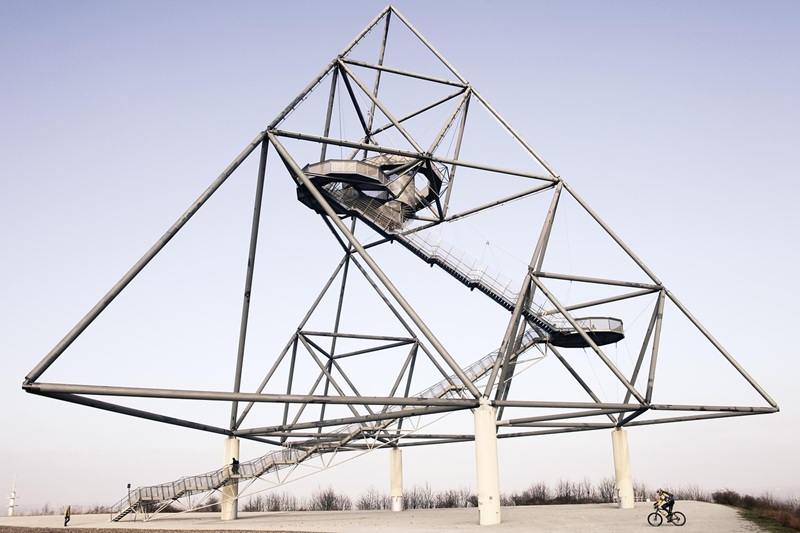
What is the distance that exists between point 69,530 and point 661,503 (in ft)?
70.9

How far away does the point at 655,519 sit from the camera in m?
26.8

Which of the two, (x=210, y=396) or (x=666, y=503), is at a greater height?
(x=210, y=396)

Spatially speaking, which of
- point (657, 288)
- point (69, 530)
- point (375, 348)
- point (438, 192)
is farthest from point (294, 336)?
point (657, 288)

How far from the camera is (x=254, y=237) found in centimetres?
3206

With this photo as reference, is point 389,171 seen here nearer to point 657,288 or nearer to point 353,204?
point 353,204

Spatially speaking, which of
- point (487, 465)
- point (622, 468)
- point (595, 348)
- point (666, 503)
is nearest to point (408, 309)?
point (487, 465)

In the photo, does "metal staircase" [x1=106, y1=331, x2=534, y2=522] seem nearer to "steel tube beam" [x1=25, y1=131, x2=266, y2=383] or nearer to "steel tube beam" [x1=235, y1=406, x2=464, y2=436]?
"steel tube beam" [x1=235, y1=406, x2=464, y2=436]

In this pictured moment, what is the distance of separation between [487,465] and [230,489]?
14.7m

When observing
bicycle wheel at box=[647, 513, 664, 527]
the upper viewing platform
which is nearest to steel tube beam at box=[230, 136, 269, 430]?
the upper viewing platform

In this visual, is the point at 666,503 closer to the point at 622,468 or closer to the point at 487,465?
the point at 487,465

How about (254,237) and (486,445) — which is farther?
(254,237)

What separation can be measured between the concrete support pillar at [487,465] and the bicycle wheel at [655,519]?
5620 millimetres

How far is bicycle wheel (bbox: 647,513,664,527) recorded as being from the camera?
2643 centimetres

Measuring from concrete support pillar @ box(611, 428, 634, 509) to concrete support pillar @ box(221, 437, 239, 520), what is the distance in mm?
19339
